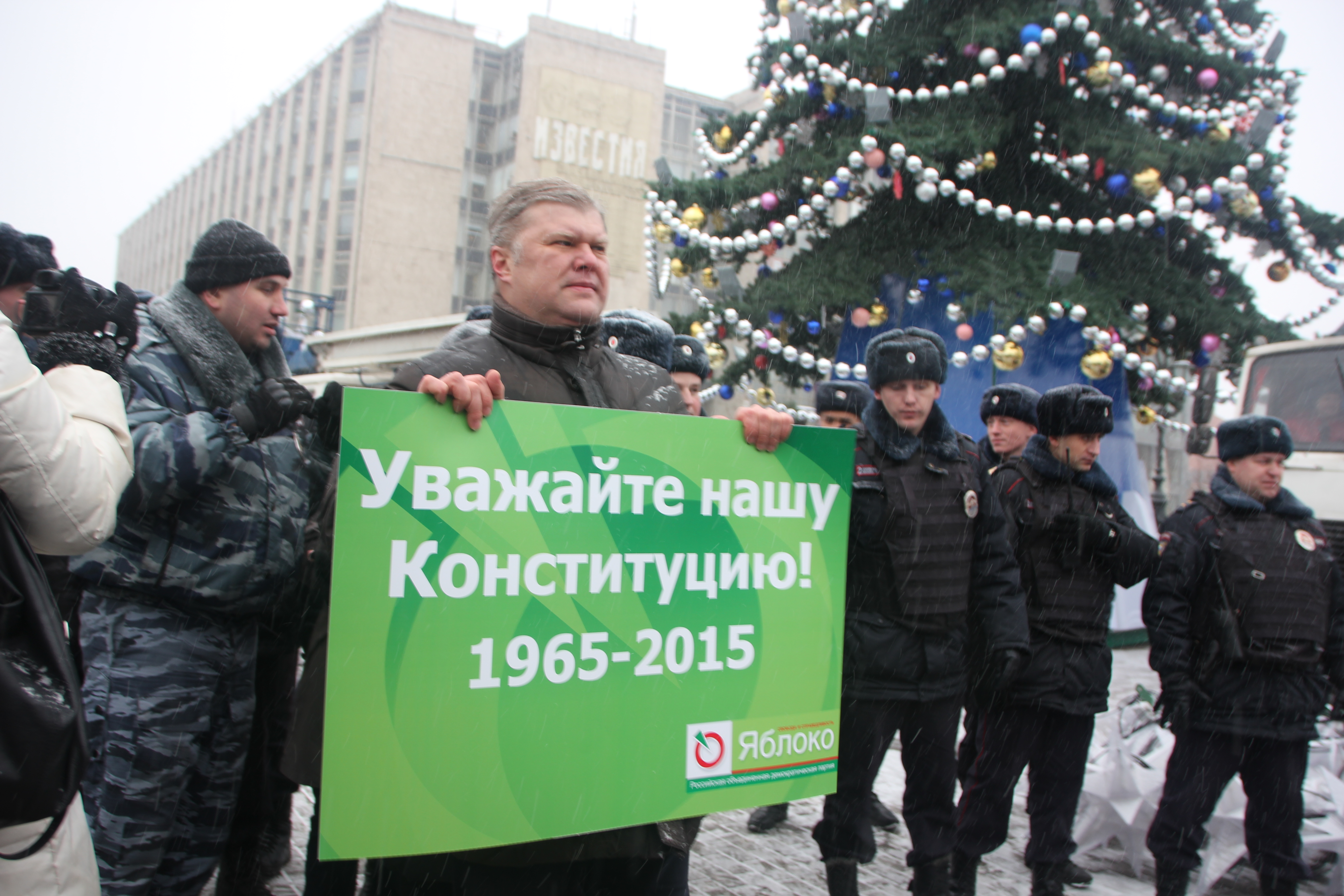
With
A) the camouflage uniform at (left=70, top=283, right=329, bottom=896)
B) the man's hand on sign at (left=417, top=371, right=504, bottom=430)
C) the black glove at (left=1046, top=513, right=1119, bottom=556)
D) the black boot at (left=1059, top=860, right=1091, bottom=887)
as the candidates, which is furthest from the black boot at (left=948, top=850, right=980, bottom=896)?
the man's hand on sign at (left=417, top=371, right=504, bottom=430)

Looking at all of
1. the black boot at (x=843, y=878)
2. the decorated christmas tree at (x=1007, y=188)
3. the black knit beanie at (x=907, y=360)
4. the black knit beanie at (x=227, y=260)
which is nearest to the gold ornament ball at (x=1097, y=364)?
the decorated christmas tree at (x=1007, y=188)

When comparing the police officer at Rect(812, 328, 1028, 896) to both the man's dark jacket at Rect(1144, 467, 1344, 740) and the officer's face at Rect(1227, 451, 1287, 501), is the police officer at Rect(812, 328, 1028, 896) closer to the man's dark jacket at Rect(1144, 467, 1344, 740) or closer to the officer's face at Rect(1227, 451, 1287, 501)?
the man's dark jacket at Rect(1144, 467, 1344, 740)

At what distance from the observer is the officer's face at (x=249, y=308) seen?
290cm

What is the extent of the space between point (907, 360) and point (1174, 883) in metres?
2.28

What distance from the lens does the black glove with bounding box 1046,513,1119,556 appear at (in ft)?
11.9

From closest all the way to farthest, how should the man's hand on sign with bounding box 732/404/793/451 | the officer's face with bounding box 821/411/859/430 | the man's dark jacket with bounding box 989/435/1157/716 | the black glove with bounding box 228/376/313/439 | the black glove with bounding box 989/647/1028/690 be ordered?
the man's hand on sign with bounding box 732/404/793/451 → the black glove with bounding box 228/376/313/439 → the black glove with bounding box 989/647/1028/690 → the man's dark jacket with bounding box 989/435/1157/716 → the officer's face with bounding box 821/411/859/430

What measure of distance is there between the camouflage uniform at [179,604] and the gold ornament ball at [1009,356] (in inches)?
235

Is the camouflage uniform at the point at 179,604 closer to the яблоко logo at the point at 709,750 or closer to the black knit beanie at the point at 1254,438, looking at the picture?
the яблоко logo at the point at 709,750

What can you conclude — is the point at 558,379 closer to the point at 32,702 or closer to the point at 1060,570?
the point at 32,702

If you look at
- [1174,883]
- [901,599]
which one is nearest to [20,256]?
[901,599]

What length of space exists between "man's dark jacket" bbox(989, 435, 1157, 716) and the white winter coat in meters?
2.94

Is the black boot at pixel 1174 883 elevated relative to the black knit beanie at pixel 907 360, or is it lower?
lower

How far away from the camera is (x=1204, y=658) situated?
3.74 m

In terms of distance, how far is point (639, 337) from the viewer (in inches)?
141
